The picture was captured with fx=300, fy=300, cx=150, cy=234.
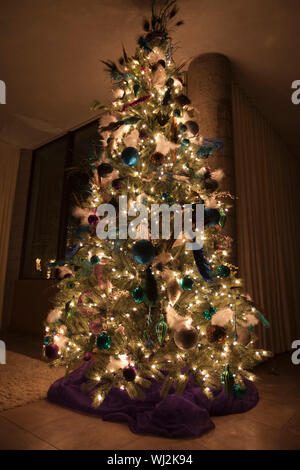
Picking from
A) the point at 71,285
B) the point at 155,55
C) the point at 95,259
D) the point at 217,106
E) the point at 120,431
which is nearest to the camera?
the point at 120,431

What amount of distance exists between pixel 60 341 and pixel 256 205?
2661mm

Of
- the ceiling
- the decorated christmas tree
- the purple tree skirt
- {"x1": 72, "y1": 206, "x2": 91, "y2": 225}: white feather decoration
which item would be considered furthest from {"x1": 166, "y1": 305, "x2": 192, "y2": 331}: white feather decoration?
the ceiling

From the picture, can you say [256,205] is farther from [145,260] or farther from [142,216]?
[145,260]

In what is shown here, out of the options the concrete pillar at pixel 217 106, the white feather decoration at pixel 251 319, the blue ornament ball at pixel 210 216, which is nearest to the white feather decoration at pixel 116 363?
the white feather decoration at pixel 251 319

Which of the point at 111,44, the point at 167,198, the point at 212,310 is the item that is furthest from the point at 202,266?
the point at 111,44

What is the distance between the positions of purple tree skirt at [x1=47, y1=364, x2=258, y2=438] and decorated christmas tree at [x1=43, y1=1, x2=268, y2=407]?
81mm

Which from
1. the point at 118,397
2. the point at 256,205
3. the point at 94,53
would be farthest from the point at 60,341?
the point at 94,53

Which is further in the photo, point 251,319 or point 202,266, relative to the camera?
point 251,319

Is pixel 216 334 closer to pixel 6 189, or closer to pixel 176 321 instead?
pixel 176 321

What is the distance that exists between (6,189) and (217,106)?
161 inches

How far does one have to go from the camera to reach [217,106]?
3.00m

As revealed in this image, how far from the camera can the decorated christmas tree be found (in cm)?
164

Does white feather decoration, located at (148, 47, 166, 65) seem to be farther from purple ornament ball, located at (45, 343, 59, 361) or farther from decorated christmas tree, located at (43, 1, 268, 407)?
purple ornament ball, located at (45, 343, 59, 361)

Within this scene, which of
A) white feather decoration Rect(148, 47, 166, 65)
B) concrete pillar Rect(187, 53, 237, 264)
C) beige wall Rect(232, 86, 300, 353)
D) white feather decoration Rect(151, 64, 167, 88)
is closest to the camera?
white feather decoration Rect(151, 64, 167, 88)
